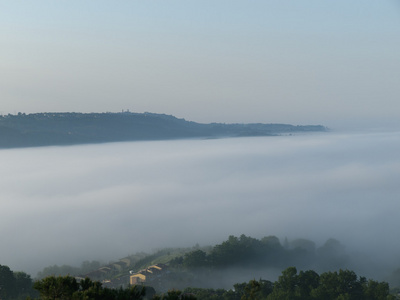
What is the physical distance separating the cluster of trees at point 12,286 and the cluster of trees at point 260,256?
18754 millimetres

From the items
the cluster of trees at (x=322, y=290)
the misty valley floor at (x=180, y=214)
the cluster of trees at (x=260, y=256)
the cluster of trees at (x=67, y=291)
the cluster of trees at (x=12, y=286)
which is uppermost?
the cluster of trees at (x=67, y=291)

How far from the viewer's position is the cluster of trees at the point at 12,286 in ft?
109

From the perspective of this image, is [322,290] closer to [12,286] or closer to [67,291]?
[67,291]

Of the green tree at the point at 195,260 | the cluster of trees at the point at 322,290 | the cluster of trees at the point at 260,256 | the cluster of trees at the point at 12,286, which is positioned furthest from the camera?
the cluster of trees at the point at 260,256

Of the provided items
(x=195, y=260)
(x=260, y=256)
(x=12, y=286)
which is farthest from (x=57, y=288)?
(x=260, y=256)

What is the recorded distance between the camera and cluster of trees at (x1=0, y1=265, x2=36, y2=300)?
33344 millimetres

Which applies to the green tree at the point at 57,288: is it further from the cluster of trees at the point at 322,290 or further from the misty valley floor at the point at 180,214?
the misty valley floor at the point at 180,214

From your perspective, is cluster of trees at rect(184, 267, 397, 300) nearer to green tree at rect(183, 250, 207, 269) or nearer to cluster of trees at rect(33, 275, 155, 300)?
green tree at rect(183, 250, 207, 269)

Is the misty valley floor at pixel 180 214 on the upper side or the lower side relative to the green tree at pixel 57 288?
lower

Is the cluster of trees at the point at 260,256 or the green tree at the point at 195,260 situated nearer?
the green tree at the point at 195,260

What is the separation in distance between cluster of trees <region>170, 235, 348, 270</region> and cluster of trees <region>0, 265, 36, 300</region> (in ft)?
61.5

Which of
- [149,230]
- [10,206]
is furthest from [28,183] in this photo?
[149,230]

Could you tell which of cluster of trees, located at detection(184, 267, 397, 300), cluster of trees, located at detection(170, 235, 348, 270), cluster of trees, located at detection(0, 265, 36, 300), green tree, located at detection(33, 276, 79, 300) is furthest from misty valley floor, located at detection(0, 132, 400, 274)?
green tree, located at detection(33, 276, 79, 300)

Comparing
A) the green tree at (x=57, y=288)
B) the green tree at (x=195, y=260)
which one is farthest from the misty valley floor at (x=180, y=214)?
the green tree at (x=57, y=288)
